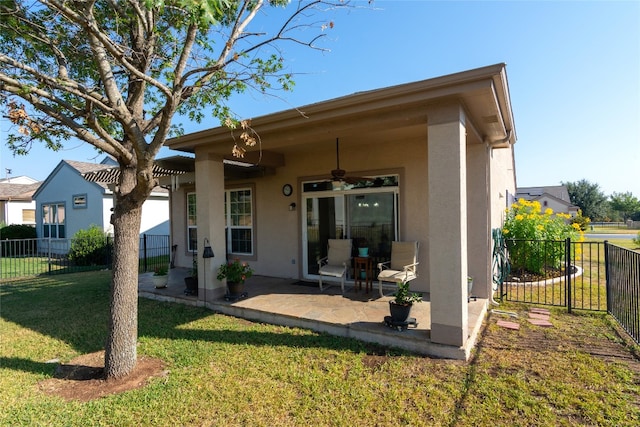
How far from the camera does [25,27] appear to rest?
384 centimetres

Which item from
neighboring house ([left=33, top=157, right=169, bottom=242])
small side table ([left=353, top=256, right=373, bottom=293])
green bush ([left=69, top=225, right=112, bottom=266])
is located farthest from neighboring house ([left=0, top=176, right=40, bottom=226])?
small side table ([left=353, top=256, right=373, bottom=293])

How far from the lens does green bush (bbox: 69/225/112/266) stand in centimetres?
1270

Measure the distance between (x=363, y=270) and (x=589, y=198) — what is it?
56473 mm

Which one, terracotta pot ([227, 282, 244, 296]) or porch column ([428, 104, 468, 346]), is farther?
terracotta pot ([227, 282, 244, 296])

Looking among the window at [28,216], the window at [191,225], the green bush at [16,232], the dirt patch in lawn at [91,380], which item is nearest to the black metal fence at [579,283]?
the dirt patch in lawn at [91,380]

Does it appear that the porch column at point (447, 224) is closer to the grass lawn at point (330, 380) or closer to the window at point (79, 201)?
the grass lawn at point (330, 380)

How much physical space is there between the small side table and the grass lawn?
6.70 ft

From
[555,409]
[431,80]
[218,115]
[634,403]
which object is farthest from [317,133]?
[634,403]

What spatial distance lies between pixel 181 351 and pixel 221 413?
1597 mm

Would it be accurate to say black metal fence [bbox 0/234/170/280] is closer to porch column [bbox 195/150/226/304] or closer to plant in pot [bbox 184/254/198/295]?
plant in pot [bbox 184/254/198/295]

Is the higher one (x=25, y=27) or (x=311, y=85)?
(x=25, y=27)

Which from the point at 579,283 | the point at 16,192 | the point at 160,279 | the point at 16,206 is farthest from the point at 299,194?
the point at 16,192

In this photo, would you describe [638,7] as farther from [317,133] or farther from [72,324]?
[72,324]

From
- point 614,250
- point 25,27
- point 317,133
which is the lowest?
point 614,250
